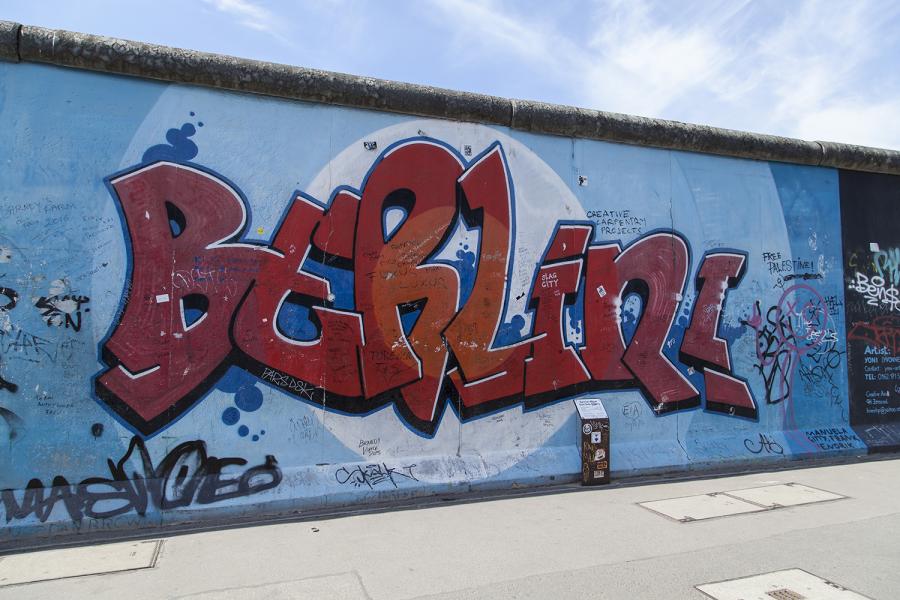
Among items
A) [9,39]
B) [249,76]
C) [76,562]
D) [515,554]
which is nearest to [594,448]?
[515,554]

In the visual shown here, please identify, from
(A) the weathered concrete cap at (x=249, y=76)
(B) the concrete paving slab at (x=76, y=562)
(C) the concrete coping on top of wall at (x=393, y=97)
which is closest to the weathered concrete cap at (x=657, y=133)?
(C) the concrete coping on top of wall at (x=393, y=97)

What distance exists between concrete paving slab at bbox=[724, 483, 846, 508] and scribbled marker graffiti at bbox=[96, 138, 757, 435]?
4.97 ft

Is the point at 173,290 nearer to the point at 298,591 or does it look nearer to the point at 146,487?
the point at 146,487

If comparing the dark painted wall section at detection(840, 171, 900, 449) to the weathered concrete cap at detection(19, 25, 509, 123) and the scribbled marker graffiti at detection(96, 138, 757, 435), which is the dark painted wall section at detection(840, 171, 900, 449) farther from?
the weathered concrete cap at detection(19, 25, 509, 123)

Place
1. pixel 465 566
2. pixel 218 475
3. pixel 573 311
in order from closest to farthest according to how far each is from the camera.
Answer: pixel 465 566
pixel 218 475
pixel 573 311

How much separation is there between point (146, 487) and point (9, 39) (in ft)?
14.7

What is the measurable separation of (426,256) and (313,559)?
3.59 m

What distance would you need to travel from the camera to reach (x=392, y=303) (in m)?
7.33

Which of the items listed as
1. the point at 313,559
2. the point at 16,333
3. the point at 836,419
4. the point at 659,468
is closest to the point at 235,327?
the point at 16,333

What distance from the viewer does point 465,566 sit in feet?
16.6

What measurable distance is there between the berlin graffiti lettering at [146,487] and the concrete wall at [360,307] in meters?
0.02

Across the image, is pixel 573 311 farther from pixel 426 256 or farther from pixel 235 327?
pixel 235 327

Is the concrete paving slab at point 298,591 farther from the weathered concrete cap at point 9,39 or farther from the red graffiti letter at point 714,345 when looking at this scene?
the red graffiti letter at point 714,345

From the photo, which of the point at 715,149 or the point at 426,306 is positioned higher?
the point at 715,149
